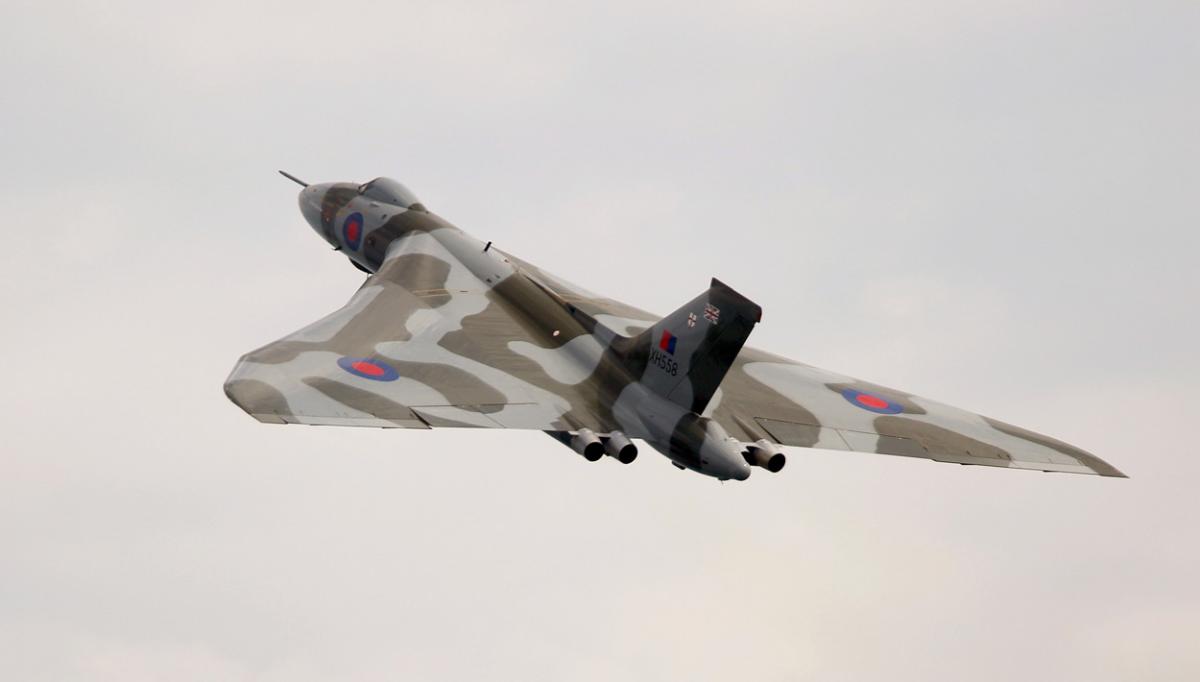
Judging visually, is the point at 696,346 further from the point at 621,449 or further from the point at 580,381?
the point at 580,381

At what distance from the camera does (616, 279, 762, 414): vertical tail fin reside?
110 feet

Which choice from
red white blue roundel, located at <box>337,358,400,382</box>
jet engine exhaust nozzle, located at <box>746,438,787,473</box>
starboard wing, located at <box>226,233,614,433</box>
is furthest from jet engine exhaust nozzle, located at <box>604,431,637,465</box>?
red white blue roundel, located at <box>337,358,400,382</box>

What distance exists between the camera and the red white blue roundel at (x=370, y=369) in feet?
114

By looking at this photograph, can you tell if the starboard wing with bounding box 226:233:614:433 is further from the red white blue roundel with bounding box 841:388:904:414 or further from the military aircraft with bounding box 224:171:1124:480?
the red white blue roundel with bounding box 841:388:904:414

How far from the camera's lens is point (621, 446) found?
33875 millimetres

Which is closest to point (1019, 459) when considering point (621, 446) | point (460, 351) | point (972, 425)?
point (972, 425)

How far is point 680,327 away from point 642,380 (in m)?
1.64

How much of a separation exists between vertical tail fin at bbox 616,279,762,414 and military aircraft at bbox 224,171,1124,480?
36mm

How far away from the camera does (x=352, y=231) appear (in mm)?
45156

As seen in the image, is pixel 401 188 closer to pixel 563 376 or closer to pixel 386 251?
pixel 386 251

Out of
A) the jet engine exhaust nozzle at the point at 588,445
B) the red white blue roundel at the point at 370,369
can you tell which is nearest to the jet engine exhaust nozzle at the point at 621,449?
the jet engine exhaust nozzle at the point at 588,445

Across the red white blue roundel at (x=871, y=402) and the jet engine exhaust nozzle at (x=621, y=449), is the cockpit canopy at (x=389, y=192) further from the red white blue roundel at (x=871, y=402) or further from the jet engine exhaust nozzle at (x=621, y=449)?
the red white blue roundel at (x=871, y=402)

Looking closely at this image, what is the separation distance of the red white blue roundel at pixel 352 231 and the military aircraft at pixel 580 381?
10.2 ft

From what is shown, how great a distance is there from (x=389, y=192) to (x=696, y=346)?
45.0ft
